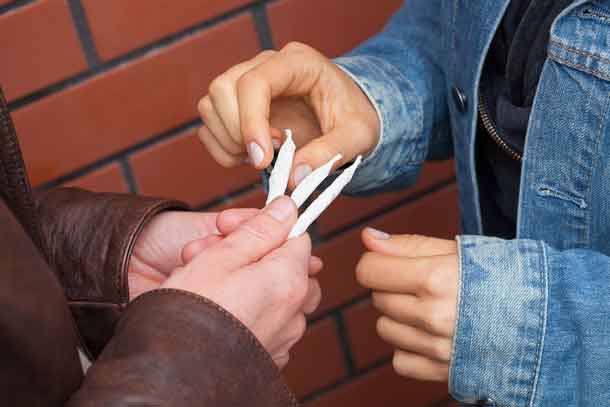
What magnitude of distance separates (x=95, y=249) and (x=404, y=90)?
0.43 metres

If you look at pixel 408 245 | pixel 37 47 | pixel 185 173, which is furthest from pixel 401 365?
pixel 37 47

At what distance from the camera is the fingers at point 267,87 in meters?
0.84

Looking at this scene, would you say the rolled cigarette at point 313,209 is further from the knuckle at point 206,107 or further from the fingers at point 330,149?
the knuckle at point 206,107

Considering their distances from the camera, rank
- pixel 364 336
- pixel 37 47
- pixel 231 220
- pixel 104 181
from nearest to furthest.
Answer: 1. pixel 231 220
2. pixel 37 47
3. pixel 104 181
4. pixel 364 336

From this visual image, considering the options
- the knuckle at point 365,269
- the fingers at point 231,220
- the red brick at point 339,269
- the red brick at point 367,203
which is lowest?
the red brick at point 339,269

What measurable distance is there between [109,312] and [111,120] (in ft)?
1.28

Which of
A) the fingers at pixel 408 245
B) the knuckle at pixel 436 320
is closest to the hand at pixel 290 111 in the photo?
the fingers at pixel 408 245

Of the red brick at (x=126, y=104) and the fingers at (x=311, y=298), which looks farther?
the red brick at (x=126, y=104)

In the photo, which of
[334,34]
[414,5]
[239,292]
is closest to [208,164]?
[334,34]

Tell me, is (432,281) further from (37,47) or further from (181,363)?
(37,47)

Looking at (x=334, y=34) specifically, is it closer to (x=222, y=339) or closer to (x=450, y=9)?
(x=450, y=9)

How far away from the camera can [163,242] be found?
94cm

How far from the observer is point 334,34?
4.17 feet

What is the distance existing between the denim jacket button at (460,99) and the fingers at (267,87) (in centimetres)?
16
